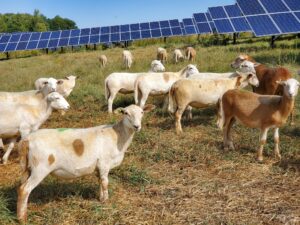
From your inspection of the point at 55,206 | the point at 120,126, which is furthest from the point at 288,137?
the point at 55,206

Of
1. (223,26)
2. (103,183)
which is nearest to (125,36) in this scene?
(223,26)

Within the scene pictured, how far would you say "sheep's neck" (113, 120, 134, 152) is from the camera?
5535 mm

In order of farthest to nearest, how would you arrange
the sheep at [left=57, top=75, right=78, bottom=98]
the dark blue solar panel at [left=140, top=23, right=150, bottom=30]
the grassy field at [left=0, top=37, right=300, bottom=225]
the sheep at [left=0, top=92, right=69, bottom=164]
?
the dark blue solar panel at [left=140, top=23, right=150, bottom=30] → the sheep at [left=57, top=75, right=78, bottom=98] → the sheep at [left=0, top=92, right=69, bottom=164] → the grassy field at [left=0, top=37, right=300, bottom=225]

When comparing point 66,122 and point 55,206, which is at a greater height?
point 55,206

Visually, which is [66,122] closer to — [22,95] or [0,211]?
[22,95]

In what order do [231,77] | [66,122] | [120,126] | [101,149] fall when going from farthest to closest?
[66,122] < [231,77] < [120,126] < [101,149]

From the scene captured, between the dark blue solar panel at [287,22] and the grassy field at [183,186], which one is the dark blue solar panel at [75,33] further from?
the grassy field at [183,186]

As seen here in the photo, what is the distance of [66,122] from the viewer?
10586mm

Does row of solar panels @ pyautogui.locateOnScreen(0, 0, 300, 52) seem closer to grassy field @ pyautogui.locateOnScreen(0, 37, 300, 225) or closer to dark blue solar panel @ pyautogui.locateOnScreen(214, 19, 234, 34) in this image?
dark blue solar panel @ pyautogui.locateOnScreen(214, 19, 234, 34)

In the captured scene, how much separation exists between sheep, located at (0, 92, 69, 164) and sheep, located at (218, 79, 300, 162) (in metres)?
3.42

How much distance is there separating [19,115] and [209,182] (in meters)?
3.89

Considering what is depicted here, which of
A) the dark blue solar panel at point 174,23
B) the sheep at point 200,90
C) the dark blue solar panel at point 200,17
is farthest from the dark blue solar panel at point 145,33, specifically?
the sheep at point 200,90

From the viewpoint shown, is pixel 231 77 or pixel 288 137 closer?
pixel 288 137

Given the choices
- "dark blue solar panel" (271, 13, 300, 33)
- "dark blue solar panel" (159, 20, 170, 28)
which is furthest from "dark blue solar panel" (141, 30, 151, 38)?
"dark blue solar panel" (271, 13, 300, 33)
